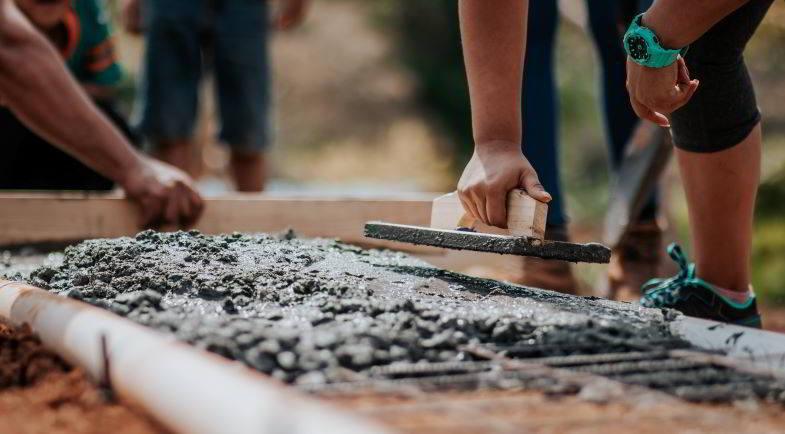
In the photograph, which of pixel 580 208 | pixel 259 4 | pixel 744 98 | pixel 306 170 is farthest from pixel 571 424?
pixel 306 170

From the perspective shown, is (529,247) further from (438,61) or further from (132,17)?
(438,61)

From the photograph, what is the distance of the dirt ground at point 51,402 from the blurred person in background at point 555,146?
1.72m

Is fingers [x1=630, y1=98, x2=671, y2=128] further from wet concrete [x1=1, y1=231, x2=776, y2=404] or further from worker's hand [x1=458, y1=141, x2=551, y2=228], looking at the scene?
wet concrete [x1=1, y1=231, x2=776, y2=404]

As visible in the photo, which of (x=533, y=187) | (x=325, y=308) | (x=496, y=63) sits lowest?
(x=325, y=308)

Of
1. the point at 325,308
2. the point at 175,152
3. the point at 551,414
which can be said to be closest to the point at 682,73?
the point at 325,308

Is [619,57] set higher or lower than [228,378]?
higher

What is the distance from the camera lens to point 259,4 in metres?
4.40

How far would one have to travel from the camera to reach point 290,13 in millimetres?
5438

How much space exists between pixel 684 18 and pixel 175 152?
3087mm

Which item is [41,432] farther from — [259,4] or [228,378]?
[259,4]

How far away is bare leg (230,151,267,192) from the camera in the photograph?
4629 millimetres

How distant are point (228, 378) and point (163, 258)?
3.15 ft

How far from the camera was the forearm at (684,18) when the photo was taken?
5.57 feet

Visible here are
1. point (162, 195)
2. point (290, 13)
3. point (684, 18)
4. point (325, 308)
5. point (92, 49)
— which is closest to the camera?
point (325, 308)
